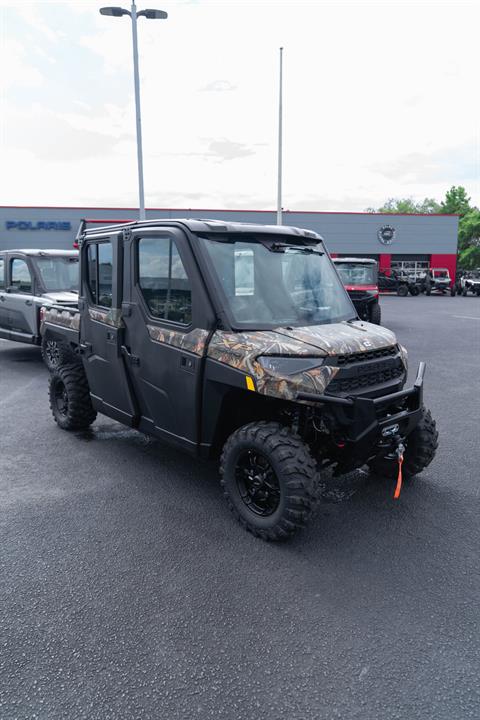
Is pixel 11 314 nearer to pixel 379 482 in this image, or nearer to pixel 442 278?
pixel 379 482

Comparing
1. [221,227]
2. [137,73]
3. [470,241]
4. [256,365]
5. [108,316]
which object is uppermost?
[137,73]

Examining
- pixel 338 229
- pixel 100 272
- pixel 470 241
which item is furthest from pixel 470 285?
Answer: pixel 470 241

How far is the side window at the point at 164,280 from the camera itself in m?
4.08

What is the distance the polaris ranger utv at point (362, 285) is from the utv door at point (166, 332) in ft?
38.2

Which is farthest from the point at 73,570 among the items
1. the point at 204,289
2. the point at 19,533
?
the point at 204,289

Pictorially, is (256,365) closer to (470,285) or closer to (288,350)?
(288,350)

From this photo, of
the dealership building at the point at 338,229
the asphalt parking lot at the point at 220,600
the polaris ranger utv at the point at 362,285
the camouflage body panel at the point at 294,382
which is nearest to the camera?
the asphalt parking lot at the point at 220,600

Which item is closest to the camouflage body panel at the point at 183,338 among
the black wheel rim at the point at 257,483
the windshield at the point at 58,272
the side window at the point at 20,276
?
the black wheel rim at the point at 257,483

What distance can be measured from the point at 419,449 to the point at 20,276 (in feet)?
27.7

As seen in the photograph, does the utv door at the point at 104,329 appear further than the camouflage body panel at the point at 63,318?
No

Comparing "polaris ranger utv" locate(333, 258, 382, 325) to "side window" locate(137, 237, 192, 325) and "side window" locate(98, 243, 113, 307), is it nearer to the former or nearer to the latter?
"side window" locate(98, 243, 113, 307)

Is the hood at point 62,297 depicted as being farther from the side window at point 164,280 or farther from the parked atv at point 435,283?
the parked atv at point 435,283

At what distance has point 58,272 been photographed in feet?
33.7

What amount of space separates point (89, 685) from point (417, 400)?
9.33ft
